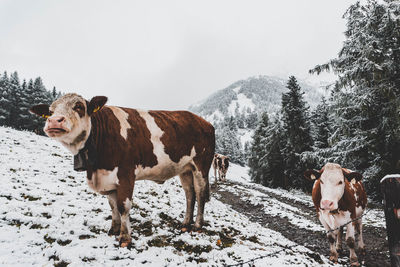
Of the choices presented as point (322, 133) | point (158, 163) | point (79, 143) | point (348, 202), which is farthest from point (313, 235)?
point (322, 133)

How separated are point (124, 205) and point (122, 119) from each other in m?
1.68

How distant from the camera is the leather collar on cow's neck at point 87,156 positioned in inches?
150

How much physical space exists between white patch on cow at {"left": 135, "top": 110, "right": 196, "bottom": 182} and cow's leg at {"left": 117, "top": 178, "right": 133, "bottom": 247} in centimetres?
36

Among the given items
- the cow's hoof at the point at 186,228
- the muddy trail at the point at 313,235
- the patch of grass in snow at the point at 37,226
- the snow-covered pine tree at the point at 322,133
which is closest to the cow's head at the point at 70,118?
the patch of grass in snow at the point at 37,226

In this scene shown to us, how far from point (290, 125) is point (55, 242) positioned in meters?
26.9

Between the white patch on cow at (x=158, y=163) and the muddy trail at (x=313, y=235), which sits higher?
the white patch on cow at (x=158, y=163)

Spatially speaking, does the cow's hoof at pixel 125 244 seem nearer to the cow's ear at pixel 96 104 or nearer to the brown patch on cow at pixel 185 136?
the brown patch on cow at pixel 185 136

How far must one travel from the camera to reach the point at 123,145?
4113mm

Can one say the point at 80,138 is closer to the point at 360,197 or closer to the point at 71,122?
the point at 71,122

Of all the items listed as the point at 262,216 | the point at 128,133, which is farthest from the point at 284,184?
the point at 128,133

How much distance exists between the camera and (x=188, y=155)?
5316 millimetres

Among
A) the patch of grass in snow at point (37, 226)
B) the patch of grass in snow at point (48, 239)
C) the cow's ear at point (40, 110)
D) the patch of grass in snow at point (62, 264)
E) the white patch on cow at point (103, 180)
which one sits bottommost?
the patch of grass in snow at point (62, 264)

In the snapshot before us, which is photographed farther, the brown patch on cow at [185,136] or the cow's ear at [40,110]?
the brown patch on cow at [185,136]

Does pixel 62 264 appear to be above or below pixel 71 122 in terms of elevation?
below
